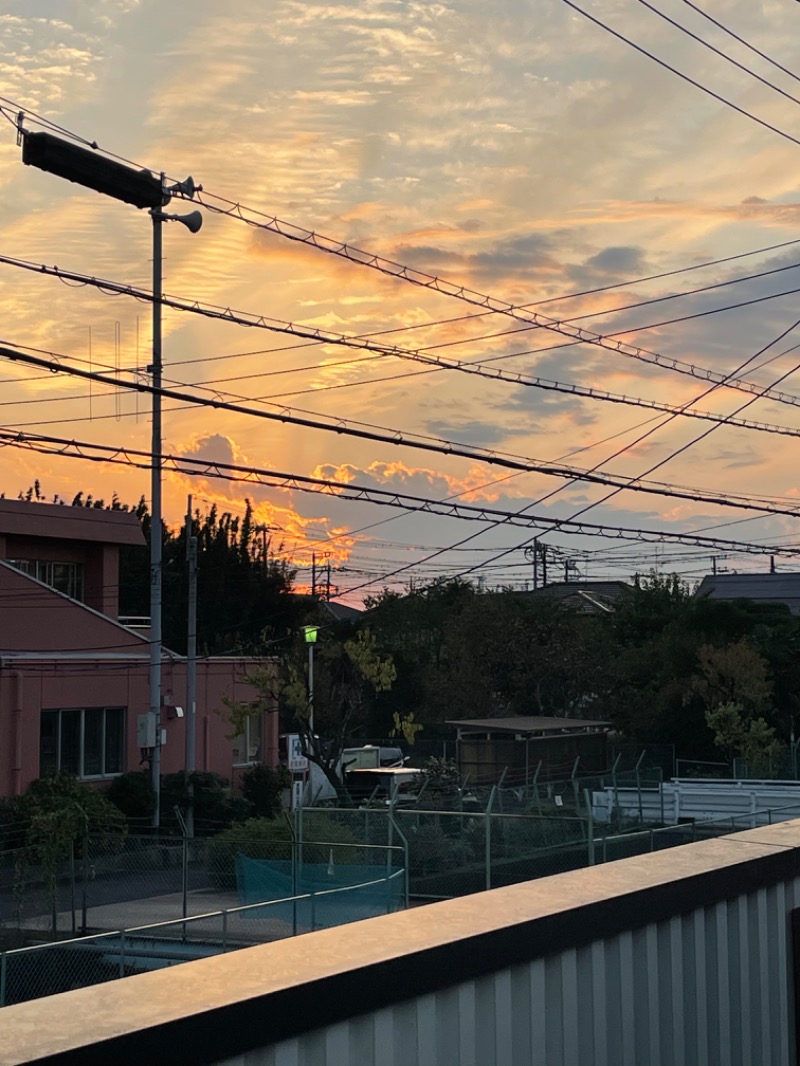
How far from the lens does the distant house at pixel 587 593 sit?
81481mm

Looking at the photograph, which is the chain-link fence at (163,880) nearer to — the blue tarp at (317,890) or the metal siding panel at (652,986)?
the blue tarp at (317,890)

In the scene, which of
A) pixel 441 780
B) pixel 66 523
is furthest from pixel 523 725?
pixel 66 523

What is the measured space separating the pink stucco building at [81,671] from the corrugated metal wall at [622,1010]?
3104cm

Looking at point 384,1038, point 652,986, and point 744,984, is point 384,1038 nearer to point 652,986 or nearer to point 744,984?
point 652,986

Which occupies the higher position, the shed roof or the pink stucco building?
the shed roof

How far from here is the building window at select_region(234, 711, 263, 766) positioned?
42.2m

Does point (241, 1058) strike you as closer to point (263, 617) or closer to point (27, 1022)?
point (27, 1022)

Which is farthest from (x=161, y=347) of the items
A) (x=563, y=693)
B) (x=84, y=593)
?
(x=563, y=693)

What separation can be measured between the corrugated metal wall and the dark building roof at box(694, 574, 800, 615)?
247ft

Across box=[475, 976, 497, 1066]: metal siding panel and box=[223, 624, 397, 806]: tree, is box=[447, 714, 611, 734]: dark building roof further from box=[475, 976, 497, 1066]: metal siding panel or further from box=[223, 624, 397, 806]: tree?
box=[475, 976, 497, 1066]: metal siding panel

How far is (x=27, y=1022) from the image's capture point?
2.59m

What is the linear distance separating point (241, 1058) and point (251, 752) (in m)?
40.9

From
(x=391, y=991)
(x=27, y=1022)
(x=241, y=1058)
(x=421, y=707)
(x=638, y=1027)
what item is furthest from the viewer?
(x=421, y=707)

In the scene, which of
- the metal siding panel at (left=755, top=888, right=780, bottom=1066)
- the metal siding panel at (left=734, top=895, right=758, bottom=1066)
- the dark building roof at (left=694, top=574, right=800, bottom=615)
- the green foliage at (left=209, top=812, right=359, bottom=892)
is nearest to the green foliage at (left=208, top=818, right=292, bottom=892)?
A: the green foliage at (left=209, top=812, right=359, bottom=892)
